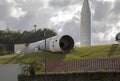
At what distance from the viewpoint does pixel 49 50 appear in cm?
6550

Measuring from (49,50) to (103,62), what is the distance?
19772 mm

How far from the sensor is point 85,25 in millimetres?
80000

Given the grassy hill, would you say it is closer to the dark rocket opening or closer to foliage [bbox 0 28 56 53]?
the dark rocket opening

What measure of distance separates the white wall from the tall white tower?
85.3 ft

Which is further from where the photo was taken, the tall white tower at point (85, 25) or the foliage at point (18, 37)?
the foliage at point (18, 37)

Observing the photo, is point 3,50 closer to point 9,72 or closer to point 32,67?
point 9,72

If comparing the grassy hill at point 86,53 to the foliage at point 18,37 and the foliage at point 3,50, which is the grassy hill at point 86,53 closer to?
the foliage at point 3,50

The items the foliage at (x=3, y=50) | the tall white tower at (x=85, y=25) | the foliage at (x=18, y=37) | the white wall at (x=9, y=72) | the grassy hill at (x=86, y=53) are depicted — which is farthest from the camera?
the foliage at (x=18, y=37)

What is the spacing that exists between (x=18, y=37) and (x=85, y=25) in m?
45.1

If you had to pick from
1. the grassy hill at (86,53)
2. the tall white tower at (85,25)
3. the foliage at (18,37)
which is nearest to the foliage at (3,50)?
the foliage at (18,37)

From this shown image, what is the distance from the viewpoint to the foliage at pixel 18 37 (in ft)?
386

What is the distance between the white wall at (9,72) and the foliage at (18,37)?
55683 mm

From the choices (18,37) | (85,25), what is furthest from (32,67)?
(18,37)

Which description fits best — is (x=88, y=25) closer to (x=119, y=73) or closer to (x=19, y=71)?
(x=19, y=71)
